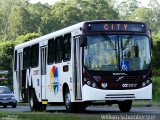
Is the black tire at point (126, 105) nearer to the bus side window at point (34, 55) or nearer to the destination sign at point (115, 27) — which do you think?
the destination sign at point (115, 27)

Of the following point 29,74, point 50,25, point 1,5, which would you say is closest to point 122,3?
point 1,5

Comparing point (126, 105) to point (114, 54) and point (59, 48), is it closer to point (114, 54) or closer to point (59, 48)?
point (59, 48)

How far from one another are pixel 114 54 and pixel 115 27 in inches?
44.5

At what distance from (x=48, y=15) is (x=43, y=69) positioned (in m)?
102

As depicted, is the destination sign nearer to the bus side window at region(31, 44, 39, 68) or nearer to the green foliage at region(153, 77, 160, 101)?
the bus side window at region(31, 44, 39, 68)

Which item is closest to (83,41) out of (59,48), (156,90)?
(59,48)

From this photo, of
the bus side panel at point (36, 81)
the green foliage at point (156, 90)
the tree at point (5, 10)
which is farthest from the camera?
the tree at point (5, 10)

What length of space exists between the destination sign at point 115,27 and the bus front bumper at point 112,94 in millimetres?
2161

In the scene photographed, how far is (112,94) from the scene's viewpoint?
22.7m

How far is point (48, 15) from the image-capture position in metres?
130

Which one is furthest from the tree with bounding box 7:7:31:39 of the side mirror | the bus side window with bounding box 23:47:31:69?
the side mirror

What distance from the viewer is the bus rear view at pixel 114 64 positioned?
2267 centimetres

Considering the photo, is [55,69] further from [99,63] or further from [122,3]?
[122,3]

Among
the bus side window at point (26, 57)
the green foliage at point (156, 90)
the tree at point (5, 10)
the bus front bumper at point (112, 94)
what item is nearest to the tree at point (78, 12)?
the tree at point (5, 10)
